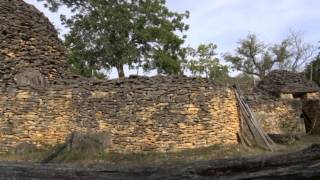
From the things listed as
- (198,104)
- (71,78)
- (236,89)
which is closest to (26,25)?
(71,78)

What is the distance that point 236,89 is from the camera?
15.0m

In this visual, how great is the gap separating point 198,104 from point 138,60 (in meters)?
21.1

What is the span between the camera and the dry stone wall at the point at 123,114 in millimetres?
12828

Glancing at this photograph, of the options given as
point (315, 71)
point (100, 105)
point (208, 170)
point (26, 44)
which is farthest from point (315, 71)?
point (208, 170)

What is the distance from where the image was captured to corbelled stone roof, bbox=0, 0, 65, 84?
13898 millimetres

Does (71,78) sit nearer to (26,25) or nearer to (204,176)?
(26,25)

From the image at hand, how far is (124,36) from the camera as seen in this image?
34.6 meters

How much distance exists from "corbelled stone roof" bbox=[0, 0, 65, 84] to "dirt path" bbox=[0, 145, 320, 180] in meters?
10.0

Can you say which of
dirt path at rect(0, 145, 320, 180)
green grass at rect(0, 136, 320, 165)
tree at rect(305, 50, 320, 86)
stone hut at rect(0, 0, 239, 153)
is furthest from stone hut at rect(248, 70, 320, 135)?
dirt path at rect(0, 145, 320, 180)

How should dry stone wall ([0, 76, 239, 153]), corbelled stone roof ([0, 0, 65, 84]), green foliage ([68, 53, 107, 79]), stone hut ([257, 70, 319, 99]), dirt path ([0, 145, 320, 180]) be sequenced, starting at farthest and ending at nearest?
green foliage ([68, 53, 107, 79]) < stone hut ([257, 70, 319, 99]) < corbelled stone roof ([0, 0, 65, 84]) < dry stone wall ([0, 76, 239, 153]) < dirt path ([0, 145, 320, 180])

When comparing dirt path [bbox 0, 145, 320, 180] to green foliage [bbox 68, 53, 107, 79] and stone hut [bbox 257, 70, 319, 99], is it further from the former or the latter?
green foliage [bbox 68, 53, 107, 79]

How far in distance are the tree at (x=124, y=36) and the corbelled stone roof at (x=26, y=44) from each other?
18663mm

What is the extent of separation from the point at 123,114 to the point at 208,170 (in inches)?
380

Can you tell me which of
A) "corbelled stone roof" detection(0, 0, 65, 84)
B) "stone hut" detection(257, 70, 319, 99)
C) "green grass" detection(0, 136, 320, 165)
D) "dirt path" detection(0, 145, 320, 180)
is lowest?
"green grass" detection(0, 136, 320, 165)
